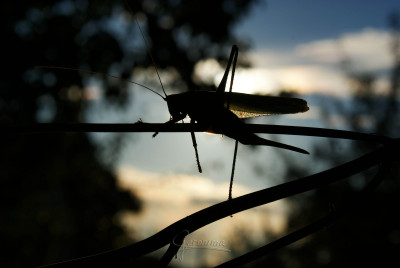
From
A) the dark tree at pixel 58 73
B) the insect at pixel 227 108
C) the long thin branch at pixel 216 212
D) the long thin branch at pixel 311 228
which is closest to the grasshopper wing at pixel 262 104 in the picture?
the insect at pixel 227 108

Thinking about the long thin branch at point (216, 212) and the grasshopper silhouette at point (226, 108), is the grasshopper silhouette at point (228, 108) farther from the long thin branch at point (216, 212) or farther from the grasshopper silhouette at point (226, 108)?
the long thin branch at point (216, 212)

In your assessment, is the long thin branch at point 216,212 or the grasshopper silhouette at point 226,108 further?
the grasshopper silhouette at point 226,108

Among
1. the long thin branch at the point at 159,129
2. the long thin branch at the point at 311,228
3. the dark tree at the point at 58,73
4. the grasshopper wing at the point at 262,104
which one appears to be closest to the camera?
the long thin branch at the point at 159,129

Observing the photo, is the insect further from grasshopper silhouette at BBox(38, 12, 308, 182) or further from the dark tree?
the dark tree

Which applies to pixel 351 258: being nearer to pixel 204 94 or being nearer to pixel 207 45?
pixel 207 45

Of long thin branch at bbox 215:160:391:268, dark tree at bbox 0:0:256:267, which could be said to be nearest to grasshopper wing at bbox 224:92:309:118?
long thin branch at bbox 215:160:391:268

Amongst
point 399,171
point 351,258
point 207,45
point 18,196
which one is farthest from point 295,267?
point 18,196
